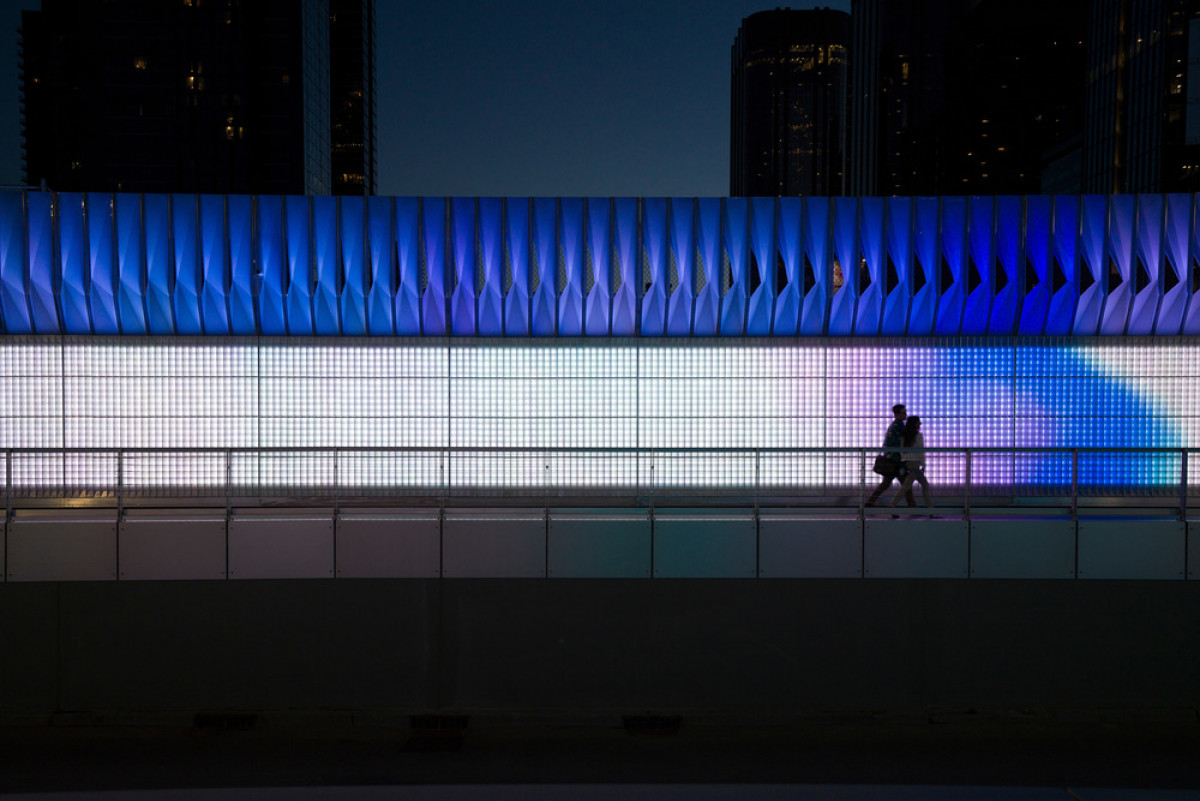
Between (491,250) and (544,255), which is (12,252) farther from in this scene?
(544,255)

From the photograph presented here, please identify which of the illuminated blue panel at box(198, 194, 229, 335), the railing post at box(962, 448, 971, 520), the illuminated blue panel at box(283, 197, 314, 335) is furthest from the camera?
the illuminated blue panel at box(283, 197, 314, 335)

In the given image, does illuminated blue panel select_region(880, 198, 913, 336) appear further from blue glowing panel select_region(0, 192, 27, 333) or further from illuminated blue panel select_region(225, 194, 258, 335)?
blue glowing panel select_region(0, 192, 27, 333)

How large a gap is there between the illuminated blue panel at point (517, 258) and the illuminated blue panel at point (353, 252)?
7.75 ft

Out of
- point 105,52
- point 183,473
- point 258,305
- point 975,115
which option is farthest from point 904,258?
point 975,115

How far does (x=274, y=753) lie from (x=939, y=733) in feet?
23.9

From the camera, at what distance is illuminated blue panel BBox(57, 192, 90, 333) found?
1427 cm

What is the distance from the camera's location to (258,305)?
1462cm

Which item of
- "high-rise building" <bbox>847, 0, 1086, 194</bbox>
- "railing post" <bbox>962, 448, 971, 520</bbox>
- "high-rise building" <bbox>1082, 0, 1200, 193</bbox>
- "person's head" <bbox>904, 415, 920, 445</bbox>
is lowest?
A: "railing post" <bbox>962, 448, 971, 520</bbox>

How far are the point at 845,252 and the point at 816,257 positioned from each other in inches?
19.4

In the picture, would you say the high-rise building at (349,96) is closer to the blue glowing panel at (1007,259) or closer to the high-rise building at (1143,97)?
the high-rise building at (1143,97)

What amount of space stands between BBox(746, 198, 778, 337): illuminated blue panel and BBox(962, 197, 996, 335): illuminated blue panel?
10.7 ft

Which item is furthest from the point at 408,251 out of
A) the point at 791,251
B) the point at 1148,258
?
the point at 1148,258

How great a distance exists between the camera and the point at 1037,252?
48.3 feet

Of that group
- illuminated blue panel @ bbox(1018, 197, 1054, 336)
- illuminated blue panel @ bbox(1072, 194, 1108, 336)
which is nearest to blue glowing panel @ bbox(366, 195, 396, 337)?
illuminated blue panel @ bbox(1018, 197, 1054, 336)
